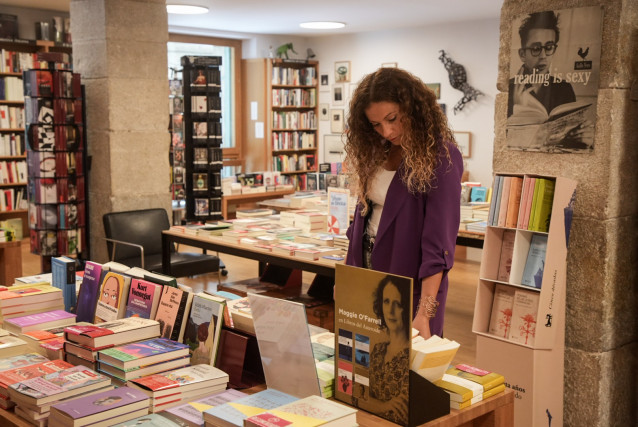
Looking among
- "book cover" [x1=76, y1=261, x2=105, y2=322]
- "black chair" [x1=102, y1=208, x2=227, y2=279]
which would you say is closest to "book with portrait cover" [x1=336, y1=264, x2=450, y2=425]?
"book cover" [x1=76, y1=261, x2=105, y2=322]

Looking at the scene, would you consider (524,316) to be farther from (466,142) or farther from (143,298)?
(466,142)

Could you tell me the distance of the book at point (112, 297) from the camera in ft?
8.11

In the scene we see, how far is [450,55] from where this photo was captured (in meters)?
10.5

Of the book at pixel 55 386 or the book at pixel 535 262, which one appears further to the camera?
the book at pixel 535 262

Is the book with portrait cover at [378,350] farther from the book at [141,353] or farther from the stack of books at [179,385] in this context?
the book at [141,353]

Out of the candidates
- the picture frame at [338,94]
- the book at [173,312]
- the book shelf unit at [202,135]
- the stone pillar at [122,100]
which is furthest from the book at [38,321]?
the picture frame at [338,94]

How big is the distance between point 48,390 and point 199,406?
16.1 inches

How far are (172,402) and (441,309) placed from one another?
1.04m

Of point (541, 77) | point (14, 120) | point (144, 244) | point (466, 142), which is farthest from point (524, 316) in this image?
point (14, 120)

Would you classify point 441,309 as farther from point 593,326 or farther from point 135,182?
point 135,182

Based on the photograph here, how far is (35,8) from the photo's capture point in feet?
31.5

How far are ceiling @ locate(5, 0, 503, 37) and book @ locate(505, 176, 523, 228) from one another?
5.74 metres

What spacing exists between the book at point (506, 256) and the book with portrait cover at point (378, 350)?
161 cm

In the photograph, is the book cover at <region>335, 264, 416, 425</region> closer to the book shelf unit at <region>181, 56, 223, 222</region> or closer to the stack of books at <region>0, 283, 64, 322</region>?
the stack of books at <region>0, 283, 64, 322</region>
